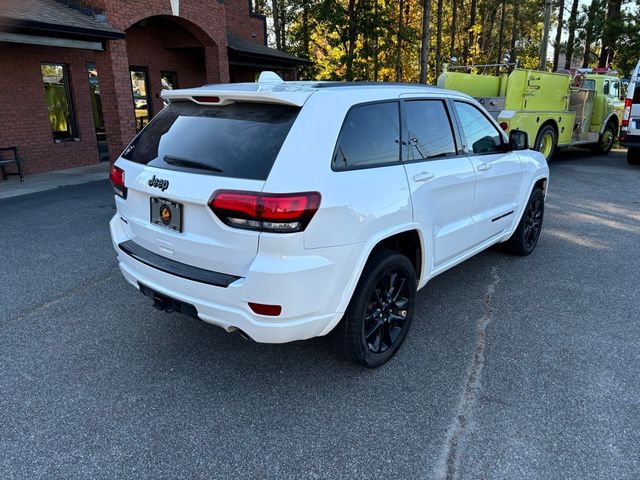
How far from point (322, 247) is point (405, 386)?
1.17 m

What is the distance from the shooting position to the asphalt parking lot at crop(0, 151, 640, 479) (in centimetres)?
251

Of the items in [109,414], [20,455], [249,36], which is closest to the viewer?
[20,455]

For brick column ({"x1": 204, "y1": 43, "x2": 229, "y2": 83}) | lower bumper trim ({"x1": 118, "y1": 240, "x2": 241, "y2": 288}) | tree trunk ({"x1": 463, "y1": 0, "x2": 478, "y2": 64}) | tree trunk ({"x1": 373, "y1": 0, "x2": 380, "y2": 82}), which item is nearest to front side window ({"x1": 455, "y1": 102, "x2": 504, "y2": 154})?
lower bumper trim ({"x1": 118, "y1": 240, "x2": 241, "y2": 288})

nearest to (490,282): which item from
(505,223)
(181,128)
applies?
(505,223)

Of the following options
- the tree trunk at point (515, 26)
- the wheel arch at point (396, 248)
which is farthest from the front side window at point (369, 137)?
the tree trunk at point (515, 26)

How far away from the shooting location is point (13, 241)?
6.14m

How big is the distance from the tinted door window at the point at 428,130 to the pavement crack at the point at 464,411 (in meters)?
1.44

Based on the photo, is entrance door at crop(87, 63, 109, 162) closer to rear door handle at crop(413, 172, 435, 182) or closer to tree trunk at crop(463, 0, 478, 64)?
rear door handle at crop(413, 172, 435, 182)

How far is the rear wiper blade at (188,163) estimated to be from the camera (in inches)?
108

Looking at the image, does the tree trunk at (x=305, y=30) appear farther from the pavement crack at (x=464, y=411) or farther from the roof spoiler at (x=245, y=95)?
the pavement crack at (x=464, y=411)

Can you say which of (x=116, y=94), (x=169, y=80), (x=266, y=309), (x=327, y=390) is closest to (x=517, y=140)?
(x=327, y=390)

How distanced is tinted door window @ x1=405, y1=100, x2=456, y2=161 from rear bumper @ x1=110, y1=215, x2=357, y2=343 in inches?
45.1

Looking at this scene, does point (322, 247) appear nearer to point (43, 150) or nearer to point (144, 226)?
point (144, 226)

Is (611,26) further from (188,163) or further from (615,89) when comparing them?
(188,163)
